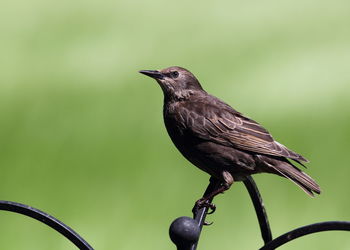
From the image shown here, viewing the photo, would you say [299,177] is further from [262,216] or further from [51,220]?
[51,220]

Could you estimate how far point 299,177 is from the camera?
413 centimetres

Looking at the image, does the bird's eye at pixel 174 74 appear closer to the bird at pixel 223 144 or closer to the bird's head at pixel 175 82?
the bird's head at pixel 175 82

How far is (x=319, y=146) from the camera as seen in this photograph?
562 cm

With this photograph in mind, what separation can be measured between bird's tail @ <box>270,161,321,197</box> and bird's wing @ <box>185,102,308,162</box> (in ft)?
0.20

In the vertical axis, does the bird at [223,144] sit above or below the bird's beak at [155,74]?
below

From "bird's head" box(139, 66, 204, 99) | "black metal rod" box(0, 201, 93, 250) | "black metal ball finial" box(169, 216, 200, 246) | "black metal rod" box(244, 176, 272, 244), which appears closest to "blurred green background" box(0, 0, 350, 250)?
"bird's head" box(139, 66, 204, 99)

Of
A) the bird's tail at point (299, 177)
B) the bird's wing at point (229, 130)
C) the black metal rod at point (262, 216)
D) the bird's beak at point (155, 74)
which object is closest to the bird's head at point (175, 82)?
the bird's beak at point (155, 74)

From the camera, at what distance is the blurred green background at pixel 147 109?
5.33 m

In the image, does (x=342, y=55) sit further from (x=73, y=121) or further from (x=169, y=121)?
(x=169, y=121)

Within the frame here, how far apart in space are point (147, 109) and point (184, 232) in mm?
2853

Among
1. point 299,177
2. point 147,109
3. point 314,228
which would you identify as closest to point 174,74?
point 299,177

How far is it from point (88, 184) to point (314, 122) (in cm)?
138

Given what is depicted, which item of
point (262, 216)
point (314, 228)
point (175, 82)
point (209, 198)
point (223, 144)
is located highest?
point (175, 82)

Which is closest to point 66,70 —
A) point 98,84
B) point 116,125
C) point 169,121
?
point 98,84
